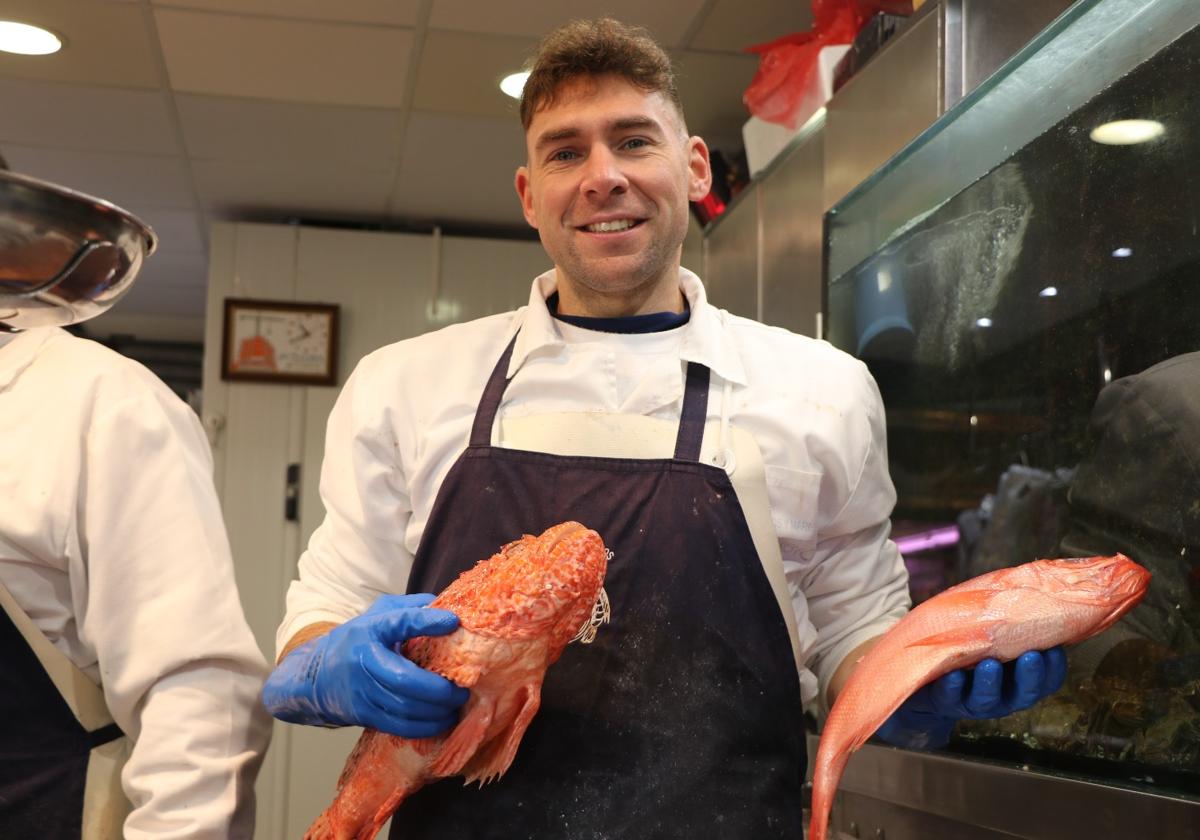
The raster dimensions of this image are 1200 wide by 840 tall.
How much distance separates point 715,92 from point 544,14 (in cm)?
81

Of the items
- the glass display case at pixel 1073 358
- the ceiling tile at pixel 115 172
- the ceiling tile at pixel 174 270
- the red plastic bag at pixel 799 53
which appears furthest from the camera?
the ceiling tile at pixel 174 270

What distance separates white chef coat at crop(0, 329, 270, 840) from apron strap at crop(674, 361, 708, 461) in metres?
0.67

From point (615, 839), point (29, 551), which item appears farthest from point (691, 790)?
point (29, 551)

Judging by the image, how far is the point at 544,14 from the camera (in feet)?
12.2

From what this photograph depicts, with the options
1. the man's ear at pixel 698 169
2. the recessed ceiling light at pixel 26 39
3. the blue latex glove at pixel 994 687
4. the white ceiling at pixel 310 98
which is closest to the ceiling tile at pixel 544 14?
the white ceiling at pixel 310 98

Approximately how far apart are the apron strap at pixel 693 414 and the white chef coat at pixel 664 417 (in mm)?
17

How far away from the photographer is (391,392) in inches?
74.4

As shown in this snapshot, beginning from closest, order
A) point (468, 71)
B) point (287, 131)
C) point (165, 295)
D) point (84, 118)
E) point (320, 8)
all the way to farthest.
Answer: point (320, 8)
point (468, 71)
point (84, 118)
point (287, 131)
point (165, 295)

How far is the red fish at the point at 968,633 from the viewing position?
1.35 meters

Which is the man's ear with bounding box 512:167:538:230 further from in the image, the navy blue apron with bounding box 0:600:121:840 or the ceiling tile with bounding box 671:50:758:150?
the ceiling tile with bounding box 671:50:758:150

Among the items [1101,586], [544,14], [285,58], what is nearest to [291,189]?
[285,58]

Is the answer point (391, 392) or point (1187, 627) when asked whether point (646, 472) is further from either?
point (1187, 627)

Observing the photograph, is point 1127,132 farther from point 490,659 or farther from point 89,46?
point 89,46

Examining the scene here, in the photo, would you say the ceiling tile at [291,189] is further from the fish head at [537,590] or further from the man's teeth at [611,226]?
the fish head at [537,590]
